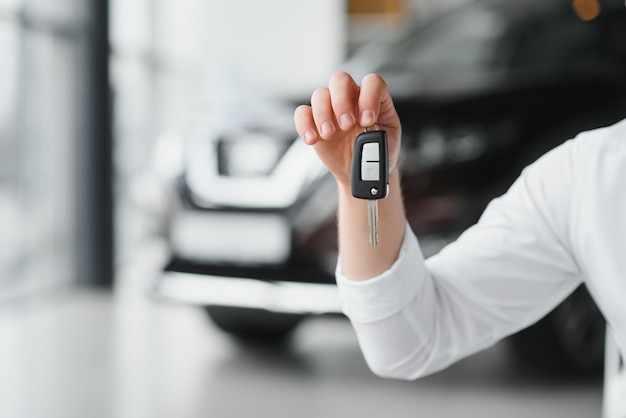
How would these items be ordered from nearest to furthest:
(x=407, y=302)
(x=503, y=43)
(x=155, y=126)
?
(x=407, y=302) < (x=503, y=43) < (x=155, y=126)

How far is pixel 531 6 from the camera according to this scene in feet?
12.2

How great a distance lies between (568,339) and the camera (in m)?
2.98

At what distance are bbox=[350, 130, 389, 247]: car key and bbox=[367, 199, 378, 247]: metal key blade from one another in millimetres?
49

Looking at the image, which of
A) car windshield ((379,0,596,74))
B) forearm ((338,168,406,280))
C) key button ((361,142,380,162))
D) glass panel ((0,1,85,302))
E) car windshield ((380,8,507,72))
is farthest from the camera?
glass panel ((0,1,85,302))

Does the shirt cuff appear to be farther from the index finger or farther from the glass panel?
the glass panel

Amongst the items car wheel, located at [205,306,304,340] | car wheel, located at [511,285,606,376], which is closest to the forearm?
car wheel, located at [511,285,606,376]

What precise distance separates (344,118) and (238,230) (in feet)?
6.92

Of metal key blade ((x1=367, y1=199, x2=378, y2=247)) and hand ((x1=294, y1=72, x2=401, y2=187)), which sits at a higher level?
hand ((x1=294, y1=72, x2=401, y2=187))

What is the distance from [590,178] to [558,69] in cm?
218

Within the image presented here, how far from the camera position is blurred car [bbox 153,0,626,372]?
2869mm

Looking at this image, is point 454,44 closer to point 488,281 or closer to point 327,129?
point 488,281

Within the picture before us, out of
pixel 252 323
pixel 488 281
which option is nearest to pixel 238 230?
pixel 252 323

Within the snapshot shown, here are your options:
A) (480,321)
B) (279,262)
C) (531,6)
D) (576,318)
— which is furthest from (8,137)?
(480,321)

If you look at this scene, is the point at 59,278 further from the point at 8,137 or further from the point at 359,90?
the point at 359,90
